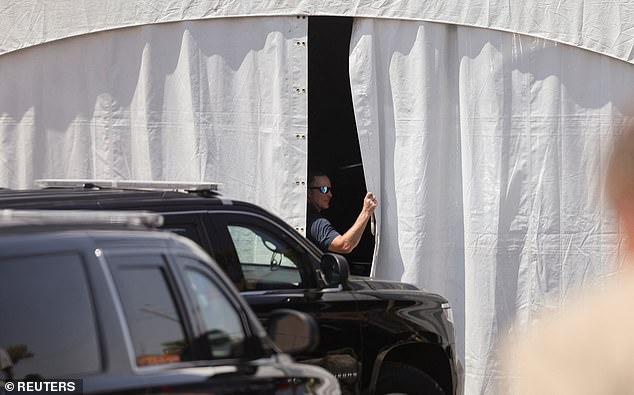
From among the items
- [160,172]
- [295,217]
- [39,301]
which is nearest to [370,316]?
[295,217]

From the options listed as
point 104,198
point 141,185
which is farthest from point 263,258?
point 104,198

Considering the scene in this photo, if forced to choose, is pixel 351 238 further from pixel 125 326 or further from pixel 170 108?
pixel 125 326

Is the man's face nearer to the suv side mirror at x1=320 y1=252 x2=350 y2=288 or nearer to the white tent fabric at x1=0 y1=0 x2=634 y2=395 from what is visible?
the white tent fabric at x1=0 y1=0 x2=634 y2=395

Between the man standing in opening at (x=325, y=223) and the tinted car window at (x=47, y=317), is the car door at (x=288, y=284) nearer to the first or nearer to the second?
the man standing in opening at (x=325, y=223)

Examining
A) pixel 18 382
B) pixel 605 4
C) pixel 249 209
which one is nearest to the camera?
pixel 18 382

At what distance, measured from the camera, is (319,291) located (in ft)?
22.9

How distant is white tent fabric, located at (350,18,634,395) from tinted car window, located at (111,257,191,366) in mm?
5558

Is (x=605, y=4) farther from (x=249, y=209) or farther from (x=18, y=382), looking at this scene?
(x=18, y=382)

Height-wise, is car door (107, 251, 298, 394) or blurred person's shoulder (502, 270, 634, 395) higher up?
car door (107, 251, 298, 394)

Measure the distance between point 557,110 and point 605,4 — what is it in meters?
0.93

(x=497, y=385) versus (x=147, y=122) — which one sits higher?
(x=147, y=122)

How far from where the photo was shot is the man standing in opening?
9.29 m

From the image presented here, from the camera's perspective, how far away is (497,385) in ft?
31.2

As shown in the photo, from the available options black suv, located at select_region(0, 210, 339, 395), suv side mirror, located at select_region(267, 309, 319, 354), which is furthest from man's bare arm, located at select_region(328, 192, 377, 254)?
black suv, located at select_region(0, 210, 339, 395)
